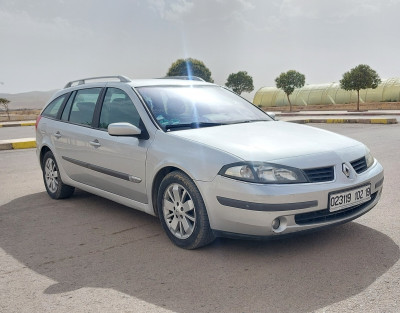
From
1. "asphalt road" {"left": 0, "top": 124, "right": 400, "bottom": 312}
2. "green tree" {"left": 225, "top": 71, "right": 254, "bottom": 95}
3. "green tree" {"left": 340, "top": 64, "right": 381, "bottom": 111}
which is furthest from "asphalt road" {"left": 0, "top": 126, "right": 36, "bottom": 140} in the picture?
"green tree" {"left": 225, "top": 71, "right": 254, "bottom": 95}

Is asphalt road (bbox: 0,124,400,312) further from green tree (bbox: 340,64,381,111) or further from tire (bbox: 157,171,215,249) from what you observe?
green tree (bbox: 340,64,381,111)

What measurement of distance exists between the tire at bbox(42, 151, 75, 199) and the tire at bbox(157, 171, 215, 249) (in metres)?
2.24

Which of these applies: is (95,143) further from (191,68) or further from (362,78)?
(191,68)

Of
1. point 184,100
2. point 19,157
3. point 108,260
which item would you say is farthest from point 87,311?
point 19,157

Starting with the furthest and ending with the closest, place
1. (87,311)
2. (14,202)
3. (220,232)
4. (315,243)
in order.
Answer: (14,202)
(315,243)
(220,232)
(87,311)

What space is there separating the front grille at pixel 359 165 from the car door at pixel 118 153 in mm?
1834

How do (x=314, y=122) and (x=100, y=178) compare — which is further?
(x=314, y=122)

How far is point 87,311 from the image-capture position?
2865 mm

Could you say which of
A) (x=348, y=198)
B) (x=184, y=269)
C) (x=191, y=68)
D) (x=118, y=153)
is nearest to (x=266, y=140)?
(x=348, y=198)

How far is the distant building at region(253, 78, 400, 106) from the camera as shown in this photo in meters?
42.3

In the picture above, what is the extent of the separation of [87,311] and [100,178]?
220 cm

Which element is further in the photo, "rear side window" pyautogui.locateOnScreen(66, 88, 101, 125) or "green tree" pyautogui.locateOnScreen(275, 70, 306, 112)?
"green tree" pyautogui.locateOnScreen(275, 70, 306, 112)

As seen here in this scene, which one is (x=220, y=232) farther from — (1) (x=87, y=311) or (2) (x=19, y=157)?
(2) (x=19, y=157)

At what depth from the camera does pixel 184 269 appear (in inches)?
137
